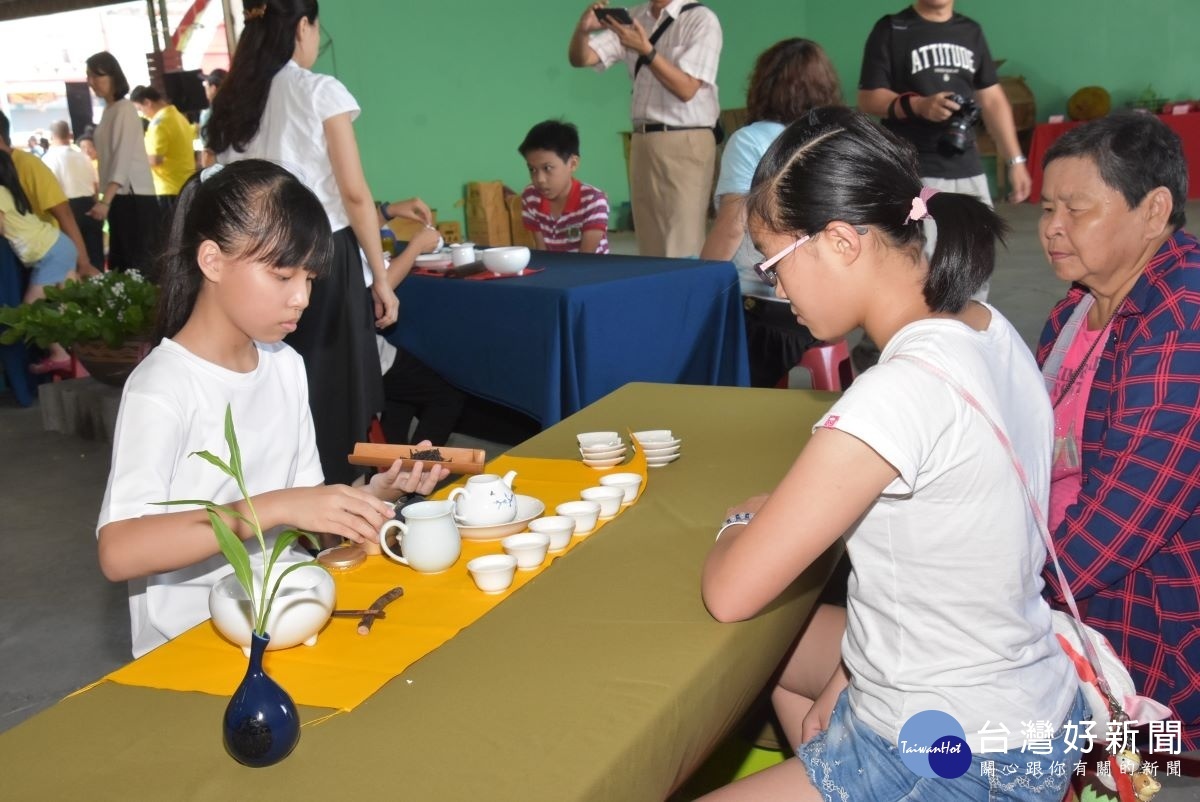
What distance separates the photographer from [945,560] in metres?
1.15

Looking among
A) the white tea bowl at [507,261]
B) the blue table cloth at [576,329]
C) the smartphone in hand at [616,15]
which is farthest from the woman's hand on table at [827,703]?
the smartphone in hand at [616,15]

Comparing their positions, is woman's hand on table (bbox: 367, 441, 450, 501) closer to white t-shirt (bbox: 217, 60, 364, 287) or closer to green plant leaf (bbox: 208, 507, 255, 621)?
green plant leaf (bbox: 208, 507, 255, 621)

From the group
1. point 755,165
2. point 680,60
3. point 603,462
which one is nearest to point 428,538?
point 603,462

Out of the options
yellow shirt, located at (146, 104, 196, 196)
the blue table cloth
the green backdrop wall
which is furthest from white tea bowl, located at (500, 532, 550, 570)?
the green backdrop wall

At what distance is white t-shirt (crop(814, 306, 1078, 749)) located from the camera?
3.62 feet

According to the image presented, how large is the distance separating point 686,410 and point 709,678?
40.7 inches

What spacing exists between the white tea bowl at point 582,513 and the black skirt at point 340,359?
162 cm

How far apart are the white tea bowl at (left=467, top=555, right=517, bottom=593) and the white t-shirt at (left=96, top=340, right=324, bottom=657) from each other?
41cm

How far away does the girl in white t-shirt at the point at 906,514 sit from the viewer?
1.11 meters

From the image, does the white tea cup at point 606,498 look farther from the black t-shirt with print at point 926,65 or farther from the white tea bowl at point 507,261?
the black t-shirt with print at point 926,65

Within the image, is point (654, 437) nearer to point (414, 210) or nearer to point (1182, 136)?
point (414, 210)

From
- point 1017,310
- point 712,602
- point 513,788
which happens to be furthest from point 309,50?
point 1017,310

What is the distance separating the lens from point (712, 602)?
116 cm

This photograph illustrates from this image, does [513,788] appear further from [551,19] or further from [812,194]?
[551,19]
